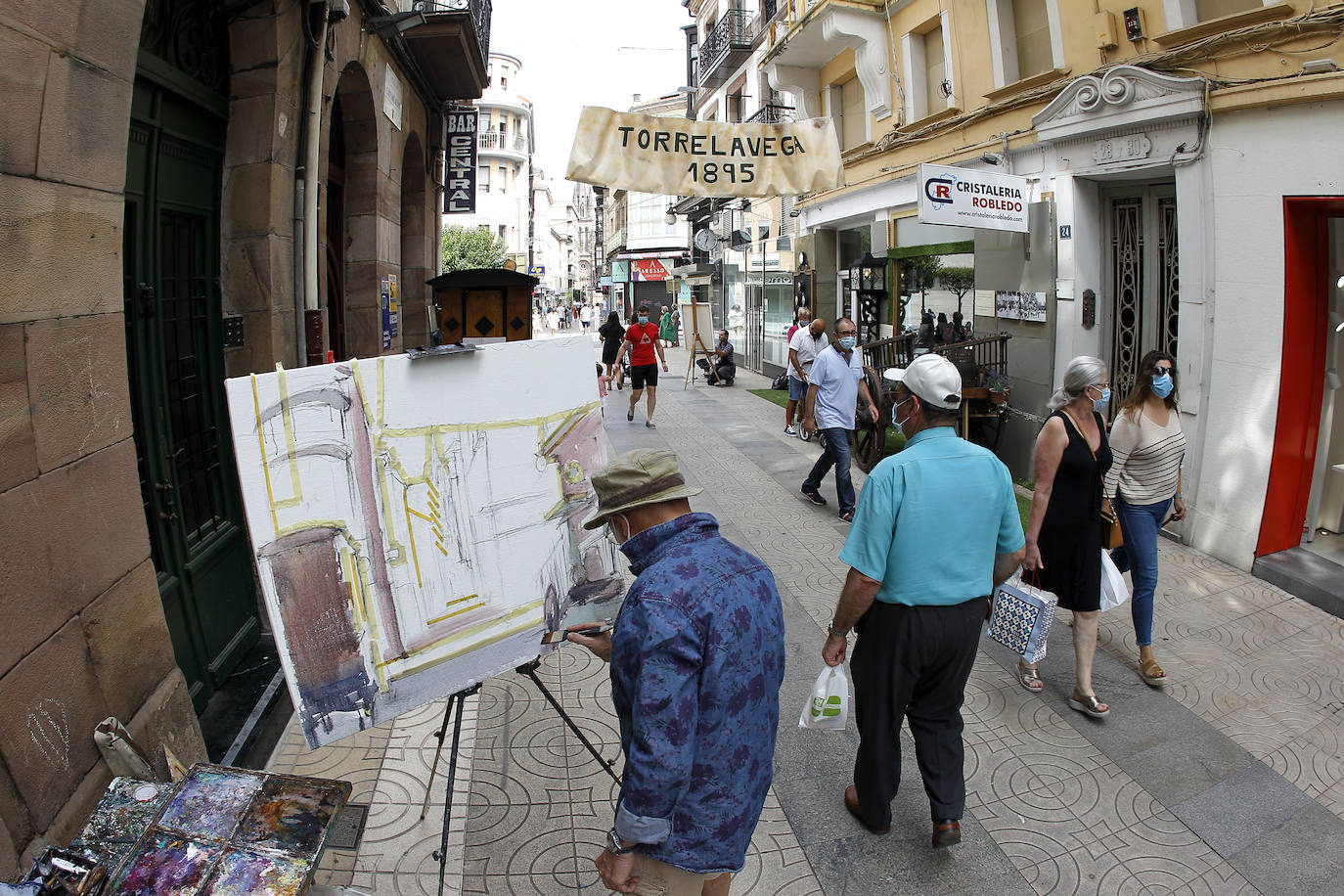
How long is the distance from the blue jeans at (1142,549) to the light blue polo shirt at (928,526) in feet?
6.39

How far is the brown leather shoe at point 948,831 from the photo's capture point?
10.9ft

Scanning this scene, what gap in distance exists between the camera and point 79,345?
2895mm

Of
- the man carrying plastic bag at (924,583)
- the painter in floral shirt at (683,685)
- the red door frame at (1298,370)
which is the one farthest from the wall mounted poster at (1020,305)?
the painter in floral shirt at (683,685)

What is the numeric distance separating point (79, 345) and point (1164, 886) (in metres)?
4.16

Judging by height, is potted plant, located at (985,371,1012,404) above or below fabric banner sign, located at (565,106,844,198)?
below

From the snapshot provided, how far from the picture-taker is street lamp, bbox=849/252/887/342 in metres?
14.8

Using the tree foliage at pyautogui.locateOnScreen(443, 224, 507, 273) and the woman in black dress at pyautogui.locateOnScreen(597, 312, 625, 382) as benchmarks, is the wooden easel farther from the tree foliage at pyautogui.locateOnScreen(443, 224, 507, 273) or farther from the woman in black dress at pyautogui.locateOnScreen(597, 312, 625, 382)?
the tree foliage at pyautogui.locateOnScreen(443, 224, 507, 273)

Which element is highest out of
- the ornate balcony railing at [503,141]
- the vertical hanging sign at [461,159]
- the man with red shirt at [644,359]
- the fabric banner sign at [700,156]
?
the ornate balcony railing at [503,141]

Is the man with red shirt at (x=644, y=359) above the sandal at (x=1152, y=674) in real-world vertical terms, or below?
above

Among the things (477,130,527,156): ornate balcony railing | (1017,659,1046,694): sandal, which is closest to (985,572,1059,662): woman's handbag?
(1017,659,1046,694): sandal

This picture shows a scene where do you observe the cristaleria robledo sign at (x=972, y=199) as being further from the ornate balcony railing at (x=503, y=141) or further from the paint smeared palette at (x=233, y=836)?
the ornate balcony railing at (x=503, y=141)

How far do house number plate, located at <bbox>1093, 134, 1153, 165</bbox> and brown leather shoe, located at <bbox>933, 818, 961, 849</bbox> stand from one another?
255 inches

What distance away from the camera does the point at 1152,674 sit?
4.73 m

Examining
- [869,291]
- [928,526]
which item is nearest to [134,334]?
[928,526]
